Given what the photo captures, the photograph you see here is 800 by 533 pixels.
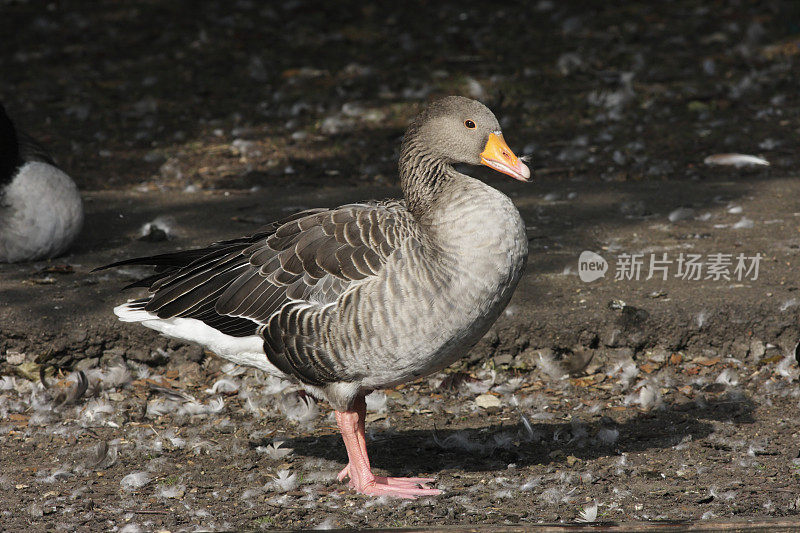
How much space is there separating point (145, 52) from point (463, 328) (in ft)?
30.9

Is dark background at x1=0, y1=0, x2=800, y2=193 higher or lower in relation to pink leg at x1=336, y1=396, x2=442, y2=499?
higher

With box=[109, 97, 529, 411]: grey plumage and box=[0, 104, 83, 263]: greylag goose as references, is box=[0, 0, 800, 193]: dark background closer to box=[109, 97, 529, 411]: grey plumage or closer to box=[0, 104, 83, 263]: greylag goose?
box=[0, 104, 83, 263]: greylag goose

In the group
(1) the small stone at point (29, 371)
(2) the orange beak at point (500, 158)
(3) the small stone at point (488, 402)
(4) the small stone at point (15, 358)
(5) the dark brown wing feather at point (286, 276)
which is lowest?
(3) the small stone at point (488, 402)

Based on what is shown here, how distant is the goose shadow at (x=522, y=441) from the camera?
16.2 feet

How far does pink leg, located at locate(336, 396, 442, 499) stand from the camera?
4.52 meters

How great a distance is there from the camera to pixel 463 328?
4.22 m

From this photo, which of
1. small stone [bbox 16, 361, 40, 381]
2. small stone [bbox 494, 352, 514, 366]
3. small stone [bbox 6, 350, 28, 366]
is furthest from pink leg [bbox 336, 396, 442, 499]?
small stone [bbox 6, 350, 28, 366]

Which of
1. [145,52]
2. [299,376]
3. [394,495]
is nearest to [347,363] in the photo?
[299,376]

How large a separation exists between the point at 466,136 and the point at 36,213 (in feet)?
11.8

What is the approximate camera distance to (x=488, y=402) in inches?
219

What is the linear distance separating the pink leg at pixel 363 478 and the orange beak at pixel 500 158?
4.43ft

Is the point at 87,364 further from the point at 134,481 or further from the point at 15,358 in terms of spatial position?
the point at 134,481

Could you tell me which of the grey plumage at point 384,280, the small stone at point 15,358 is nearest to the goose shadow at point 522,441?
the grey plumage at point 384,280

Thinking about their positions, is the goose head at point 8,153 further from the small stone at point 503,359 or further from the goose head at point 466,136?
the small stone at point 503,359
